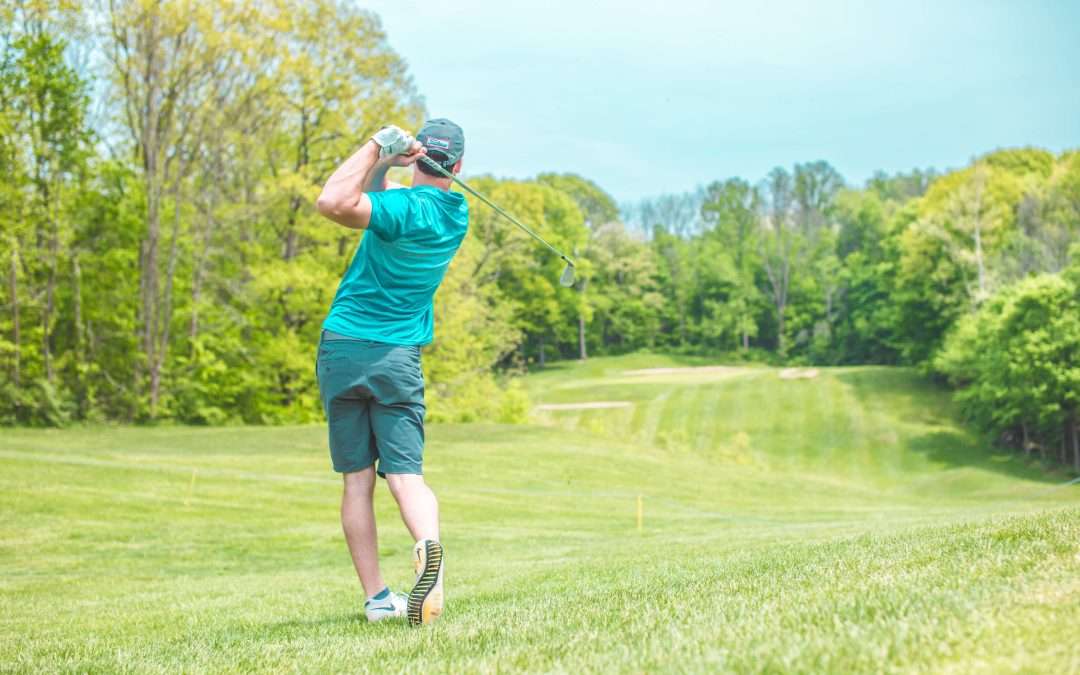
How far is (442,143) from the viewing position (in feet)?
15.7

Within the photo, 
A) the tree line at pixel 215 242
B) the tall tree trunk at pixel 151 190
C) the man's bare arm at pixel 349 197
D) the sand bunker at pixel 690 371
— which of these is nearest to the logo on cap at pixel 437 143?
the man's bare arm at pixel 349 197

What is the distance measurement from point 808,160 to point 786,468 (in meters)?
68.8

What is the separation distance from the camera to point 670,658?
106 inches

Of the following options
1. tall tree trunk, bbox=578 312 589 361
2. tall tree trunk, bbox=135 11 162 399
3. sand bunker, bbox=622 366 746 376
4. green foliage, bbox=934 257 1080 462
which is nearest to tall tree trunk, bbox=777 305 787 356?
sand bunker, bbox=622 366 746 376

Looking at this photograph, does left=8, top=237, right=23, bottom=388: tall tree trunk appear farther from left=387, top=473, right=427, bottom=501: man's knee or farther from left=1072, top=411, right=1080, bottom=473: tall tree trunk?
left=1072, top=411, right=1080, bottom=473: tall tree trunk

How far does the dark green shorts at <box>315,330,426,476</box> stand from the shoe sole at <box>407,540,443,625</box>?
53cm

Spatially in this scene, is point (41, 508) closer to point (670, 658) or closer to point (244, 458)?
point (244, 458)

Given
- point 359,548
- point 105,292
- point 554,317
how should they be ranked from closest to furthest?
1. point 359,548
2. point 105,292
3. point 554,317

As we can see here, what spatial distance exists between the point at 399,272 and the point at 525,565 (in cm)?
513

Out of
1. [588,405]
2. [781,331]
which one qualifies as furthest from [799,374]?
[781,331]

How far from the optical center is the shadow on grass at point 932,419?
4209cm

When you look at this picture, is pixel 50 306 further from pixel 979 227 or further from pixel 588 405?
pixel 979 227

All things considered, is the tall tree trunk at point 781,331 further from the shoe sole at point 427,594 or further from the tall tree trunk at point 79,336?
the shoe sole at point 427,594

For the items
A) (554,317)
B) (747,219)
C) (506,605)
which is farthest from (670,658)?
(747,219)
